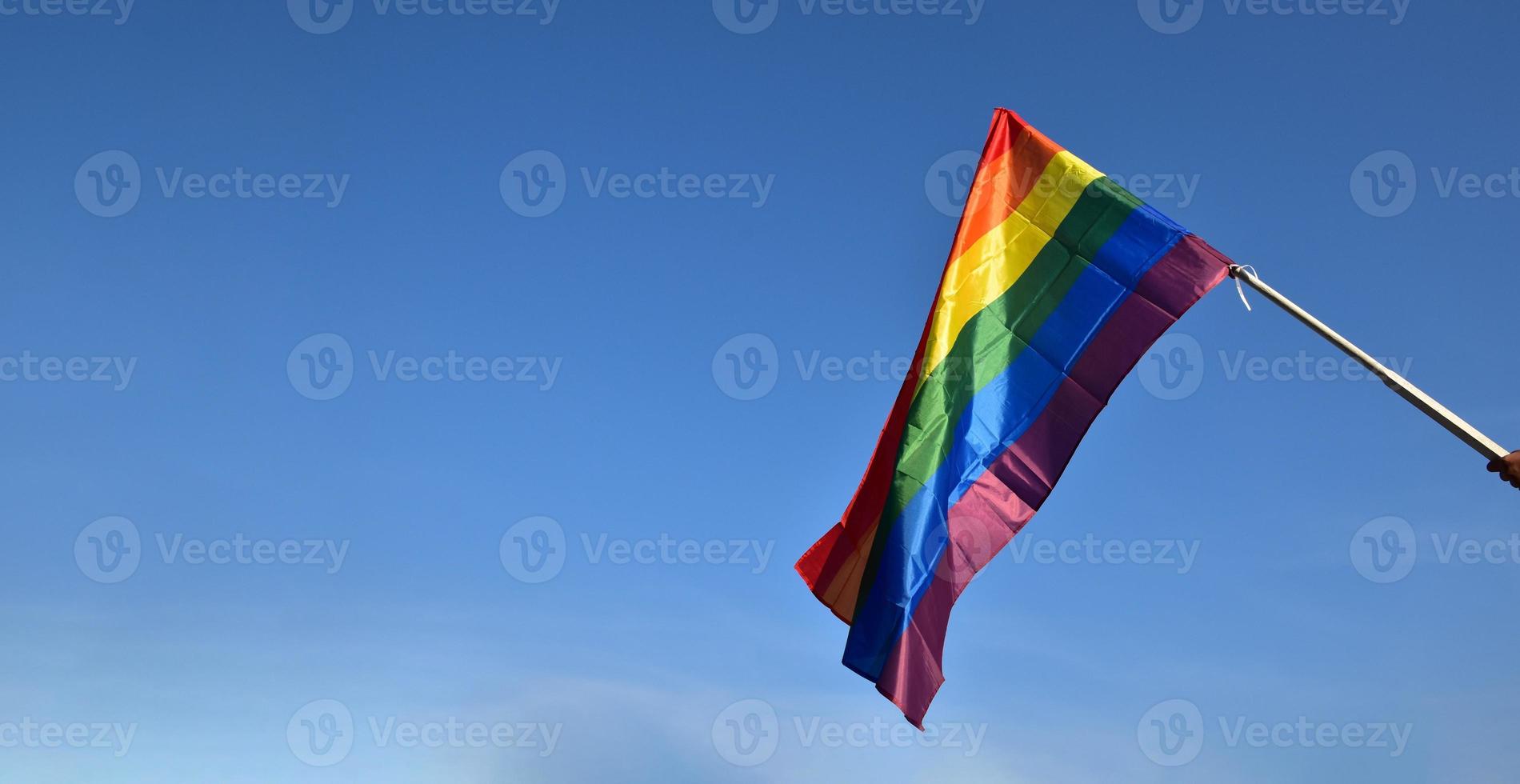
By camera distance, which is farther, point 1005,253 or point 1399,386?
point 1005,253

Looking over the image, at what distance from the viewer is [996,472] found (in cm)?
1923

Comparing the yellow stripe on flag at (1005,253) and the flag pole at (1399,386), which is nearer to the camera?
the flag pole at (1399,386)

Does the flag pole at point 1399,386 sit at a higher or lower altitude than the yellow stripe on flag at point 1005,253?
lower

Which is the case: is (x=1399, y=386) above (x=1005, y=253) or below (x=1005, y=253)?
below

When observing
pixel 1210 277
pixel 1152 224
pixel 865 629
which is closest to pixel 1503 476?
pixel 1210 277

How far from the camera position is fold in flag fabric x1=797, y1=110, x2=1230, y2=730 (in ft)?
61.3

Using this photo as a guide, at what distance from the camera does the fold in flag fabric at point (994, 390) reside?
18.7 metres

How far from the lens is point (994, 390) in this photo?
1973cm

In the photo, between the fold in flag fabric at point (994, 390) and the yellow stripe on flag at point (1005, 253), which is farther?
the yellow stripe on flag at point (1005, 253)

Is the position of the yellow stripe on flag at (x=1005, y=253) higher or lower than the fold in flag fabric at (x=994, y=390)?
higher

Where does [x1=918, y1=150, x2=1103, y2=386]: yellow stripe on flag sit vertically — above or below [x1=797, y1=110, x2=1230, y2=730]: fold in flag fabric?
above

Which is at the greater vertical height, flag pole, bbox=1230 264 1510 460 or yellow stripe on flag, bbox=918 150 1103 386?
yellow stripe on flag, bbox=918 150 1103 386

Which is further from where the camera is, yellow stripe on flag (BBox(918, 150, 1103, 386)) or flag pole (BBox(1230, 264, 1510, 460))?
yellow stripe on flag (BBox(918, 150, 1103, 386))

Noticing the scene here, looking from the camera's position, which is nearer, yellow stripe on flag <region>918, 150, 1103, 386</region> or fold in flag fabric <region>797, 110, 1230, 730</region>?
fold in flag fabric <region>797, 110, 1230, 730</region>
